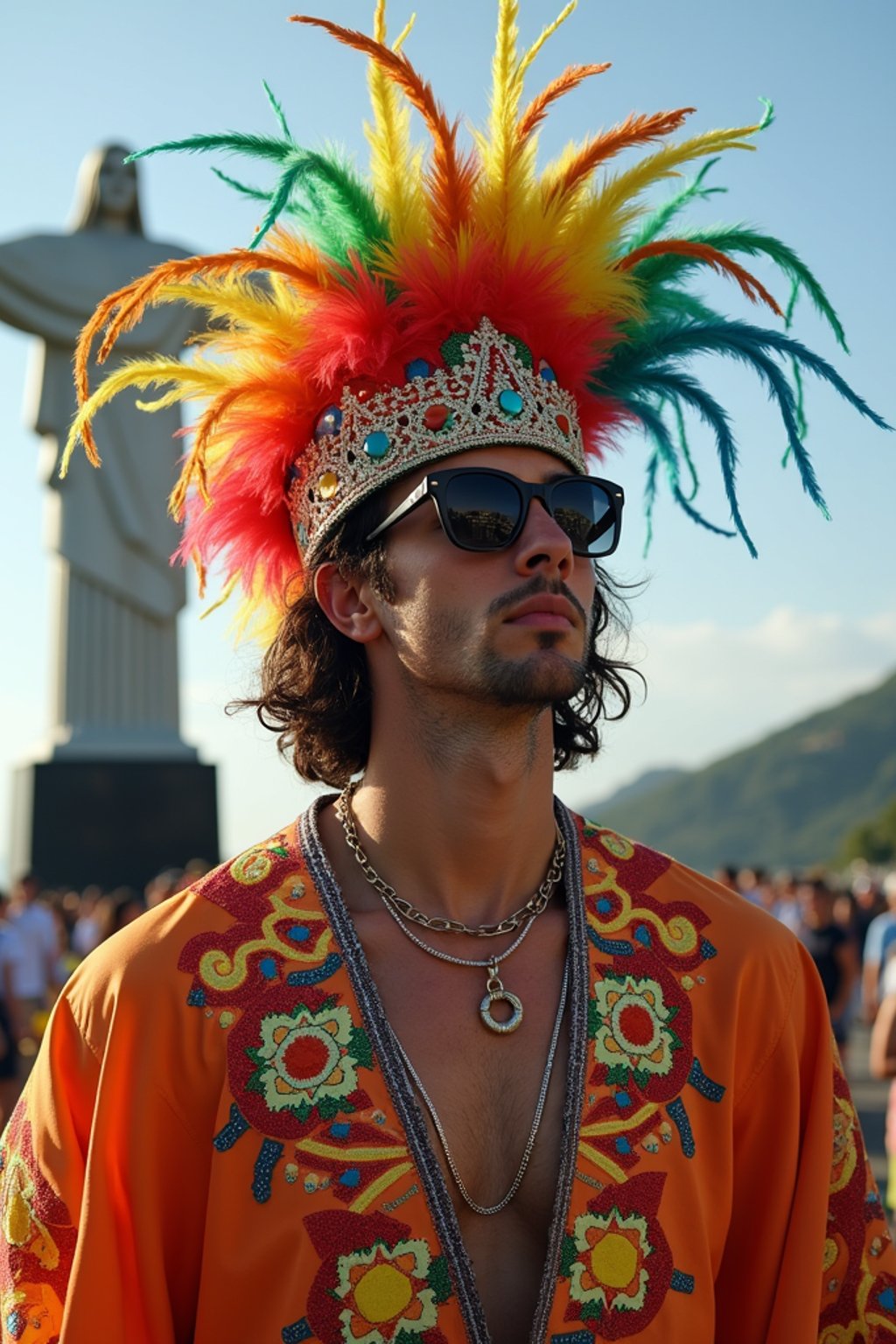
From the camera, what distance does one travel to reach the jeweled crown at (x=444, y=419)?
2.63 meters

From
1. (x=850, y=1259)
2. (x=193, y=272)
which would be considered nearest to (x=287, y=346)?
(x=193, y=272)

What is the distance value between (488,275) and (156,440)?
11.8 metres

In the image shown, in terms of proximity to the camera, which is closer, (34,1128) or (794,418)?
(34,1128)

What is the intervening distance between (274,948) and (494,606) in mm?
640

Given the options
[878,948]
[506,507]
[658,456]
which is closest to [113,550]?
[878,948]

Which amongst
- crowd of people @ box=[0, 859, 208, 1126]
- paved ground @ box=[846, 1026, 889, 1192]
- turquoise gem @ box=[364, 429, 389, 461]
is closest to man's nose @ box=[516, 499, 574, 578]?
turquoise gem @ box=[364, 429, 389, 461]

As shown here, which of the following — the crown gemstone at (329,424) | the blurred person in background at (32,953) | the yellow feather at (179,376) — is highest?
the yellow feather at (179,376)

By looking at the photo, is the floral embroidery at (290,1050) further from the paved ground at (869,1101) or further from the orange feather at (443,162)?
the paved ground at (869,1101)

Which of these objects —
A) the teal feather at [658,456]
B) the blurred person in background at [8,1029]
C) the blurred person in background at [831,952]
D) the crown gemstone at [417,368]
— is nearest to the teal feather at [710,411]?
the teal feather at [658,456]

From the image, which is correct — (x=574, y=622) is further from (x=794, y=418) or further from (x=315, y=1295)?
(x=315, y=1295)

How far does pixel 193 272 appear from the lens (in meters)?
2.71

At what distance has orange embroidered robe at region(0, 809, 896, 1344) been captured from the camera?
212 centimetres

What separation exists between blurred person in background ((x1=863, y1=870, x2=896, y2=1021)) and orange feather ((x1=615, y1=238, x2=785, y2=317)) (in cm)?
428

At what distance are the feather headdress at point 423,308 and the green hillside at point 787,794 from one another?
371 feet
